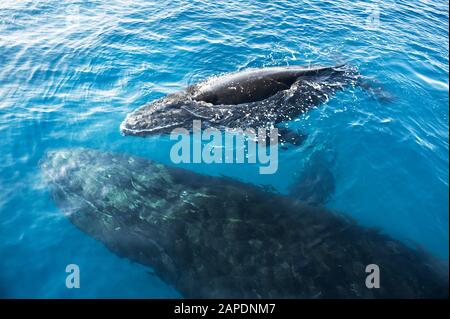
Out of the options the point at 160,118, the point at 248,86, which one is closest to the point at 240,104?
the point at 248,86

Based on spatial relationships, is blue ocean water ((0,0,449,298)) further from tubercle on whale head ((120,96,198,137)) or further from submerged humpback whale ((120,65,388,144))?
submerged humpback whale ((120,65,388,144))

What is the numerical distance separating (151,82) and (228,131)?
4.53m

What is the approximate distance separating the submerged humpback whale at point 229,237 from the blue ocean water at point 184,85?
484mm

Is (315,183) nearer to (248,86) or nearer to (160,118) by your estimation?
(248,86)

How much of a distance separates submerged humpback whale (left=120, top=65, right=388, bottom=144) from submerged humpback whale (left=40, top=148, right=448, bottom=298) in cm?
187

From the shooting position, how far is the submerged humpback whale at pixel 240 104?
36.9 ft

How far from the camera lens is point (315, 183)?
31.3 feet

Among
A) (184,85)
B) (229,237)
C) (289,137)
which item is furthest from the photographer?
(184,85)

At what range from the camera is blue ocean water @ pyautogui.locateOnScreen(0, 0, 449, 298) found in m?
8.55

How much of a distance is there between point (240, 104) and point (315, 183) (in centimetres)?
343

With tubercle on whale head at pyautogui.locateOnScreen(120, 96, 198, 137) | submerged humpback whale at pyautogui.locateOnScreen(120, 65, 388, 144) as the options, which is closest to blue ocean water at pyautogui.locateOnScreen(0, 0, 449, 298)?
tubercle on whale head at pyautogui.locateOnScreen(120, 96, 198, 137)

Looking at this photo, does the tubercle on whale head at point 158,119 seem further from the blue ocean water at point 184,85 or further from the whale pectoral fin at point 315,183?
the whale pectoral fin at point 315,183

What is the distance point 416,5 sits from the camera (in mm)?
20531

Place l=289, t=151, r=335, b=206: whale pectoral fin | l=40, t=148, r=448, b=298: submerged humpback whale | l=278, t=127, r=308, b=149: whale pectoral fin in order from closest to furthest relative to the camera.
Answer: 1. l=40, t=148, r=448, b=298: submerged humpback whale
2. l=289, t=151, r=335, b=206: whale pectoral fin
3. l=278, t=127, r=308, b=149: whale pectoral fin
